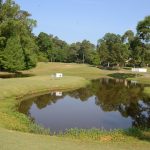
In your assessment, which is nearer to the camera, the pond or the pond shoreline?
the pond shoreline

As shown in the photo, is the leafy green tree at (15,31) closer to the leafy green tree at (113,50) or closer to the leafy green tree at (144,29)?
the leafy green tree at (144,29)

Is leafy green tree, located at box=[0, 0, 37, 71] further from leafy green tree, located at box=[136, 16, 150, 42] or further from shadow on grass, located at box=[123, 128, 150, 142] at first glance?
shadow on grass, located at box=[123, 128, 150, 142]

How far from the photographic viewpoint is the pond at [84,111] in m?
34.8

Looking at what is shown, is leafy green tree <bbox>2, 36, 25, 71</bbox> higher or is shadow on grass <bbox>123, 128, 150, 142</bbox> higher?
leafy green tree <bbox>2, 36, 25, 71</bbox>

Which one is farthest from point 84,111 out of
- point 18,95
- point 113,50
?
point 113,50

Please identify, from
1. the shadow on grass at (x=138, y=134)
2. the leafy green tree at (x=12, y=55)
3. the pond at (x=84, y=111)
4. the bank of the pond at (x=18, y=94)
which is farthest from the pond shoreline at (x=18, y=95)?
the leafy green tree at (x=12, y=55)

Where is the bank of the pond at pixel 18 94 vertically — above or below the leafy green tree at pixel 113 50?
below

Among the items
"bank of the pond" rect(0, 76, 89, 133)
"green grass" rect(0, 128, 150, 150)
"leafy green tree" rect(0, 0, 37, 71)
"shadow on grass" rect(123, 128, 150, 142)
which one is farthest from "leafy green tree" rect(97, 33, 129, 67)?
"green grass" rect(0, 128, 150, 150)

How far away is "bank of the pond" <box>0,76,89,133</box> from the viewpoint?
2980 centimetres

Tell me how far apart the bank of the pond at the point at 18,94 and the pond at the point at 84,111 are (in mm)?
1762

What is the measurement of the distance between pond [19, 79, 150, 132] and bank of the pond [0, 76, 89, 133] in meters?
1.76

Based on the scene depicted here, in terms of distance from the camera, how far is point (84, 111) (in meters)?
44.3

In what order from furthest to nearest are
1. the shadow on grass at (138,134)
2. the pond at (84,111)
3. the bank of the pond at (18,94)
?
the pond at (84,111) < the bank of the pond at (18,94) < the shadow on grass at (138,134)

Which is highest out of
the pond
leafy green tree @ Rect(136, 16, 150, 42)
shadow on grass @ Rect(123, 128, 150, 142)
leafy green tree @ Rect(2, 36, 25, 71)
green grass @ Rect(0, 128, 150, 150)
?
leafy green tree @ Rect(136, 16, 150, 42)
